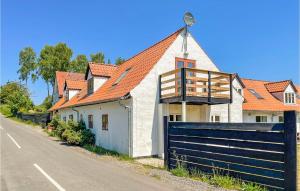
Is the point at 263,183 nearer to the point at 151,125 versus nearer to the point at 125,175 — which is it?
the point at 125,175

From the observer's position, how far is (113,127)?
1692 centimetres

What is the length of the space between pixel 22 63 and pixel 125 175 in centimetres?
7095

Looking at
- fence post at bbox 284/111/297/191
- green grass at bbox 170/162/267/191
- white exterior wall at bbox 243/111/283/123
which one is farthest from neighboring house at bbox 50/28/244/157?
fence post at bbox 284/111/297/191

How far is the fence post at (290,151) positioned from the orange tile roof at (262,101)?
635 inches

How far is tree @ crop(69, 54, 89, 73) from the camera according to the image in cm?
6762

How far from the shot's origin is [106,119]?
1795 centimetres

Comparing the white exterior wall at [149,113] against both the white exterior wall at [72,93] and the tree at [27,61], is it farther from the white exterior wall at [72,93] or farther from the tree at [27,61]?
the tree at [27,61]

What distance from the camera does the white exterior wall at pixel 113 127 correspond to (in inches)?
613

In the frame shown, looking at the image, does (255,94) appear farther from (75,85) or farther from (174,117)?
(75,85)

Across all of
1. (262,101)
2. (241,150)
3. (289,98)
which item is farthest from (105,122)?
(289,98)

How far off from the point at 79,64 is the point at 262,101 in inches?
2087

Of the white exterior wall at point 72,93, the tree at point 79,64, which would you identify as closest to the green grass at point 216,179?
the white exterior wall at point 72,93

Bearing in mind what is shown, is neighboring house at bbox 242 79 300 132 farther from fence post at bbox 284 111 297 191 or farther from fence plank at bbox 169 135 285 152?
fence post at bbox 284 111 297 191

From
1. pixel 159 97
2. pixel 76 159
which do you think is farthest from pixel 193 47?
pixel 76 159
